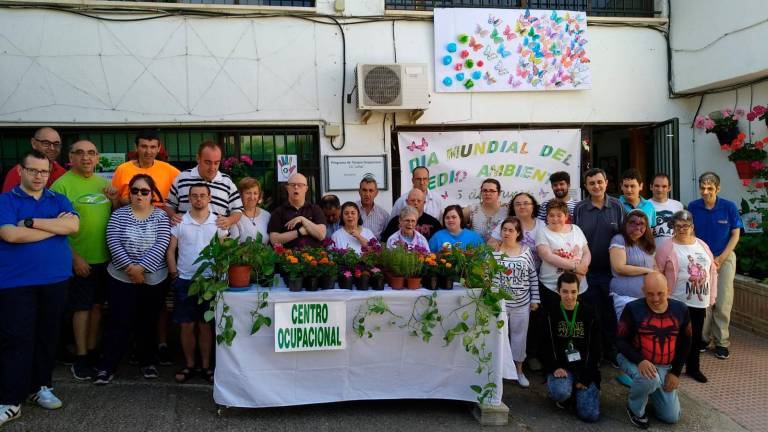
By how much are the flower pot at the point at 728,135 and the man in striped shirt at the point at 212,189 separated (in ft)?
19.4

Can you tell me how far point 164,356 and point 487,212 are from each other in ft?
10.4

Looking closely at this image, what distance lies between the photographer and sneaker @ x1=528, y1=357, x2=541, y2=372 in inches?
205

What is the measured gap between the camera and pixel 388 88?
6727 mm

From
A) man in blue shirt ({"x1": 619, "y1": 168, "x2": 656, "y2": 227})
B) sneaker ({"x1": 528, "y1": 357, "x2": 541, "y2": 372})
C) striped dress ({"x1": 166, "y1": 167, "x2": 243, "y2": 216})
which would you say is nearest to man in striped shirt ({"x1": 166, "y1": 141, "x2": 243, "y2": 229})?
striped dress ({"x1": 166, "y1": 167, "x2": 243, "y2": 216})

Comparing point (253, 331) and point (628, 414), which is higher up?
point (253, 331)

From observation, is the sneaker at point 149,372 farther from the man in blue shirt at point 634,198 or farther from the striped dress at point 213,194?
the man in blue shirt at point 634,198

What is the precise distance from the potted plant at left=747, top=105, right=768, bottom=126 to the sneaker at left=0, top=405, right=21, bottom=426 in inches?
305

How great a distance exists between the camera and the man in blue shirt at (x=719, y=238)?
551cm

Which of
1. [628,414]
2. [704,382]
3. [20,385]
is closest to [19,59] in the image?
[20,385]

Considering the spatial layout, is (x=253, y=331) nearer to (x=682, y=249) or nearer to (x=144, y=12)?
(x=682, y=249)

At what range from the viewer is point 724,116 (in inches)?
287

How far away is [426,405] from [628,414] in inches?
58.2

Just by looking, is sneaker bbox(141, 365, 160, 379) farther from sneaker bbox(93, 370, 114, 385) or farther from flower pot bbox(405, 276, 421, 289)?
flower pot bbox(405, 276, 421, 289)

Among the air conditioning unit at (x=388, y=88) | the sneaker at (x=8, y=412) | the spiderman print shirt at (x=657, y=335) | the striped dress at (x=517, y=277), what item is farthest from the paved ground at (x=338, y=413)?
the air conditioning unit at (x=388, y=88)
